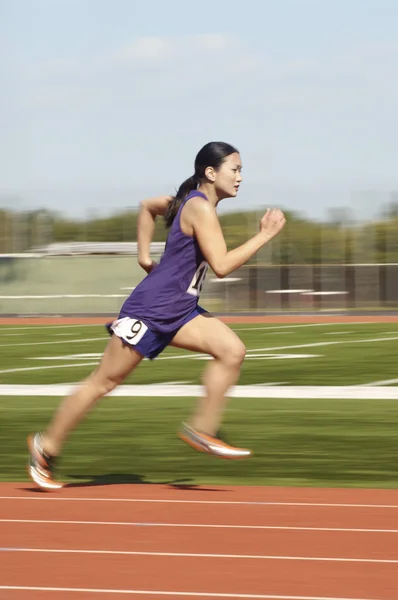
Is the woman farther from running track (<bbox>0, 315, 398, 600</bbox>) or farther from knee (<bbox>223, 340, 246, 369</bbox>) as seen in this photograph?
running track (<bbox>0, 315, 398, 600</bbox>)

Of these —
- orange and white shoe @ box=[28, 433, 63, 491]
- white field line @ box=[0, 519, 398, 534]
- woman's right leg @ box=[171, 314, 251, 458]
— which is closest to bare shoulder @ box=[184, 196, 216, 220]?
woman's right leg @ box=[171, 314, 251, 458]

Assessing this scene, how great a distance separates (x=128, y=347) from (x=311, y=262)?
123 ft

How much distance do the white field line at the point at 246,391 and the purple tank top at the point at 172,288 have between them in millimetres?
5800

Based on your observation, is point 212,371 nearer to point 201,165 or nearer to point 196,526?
point 201,165

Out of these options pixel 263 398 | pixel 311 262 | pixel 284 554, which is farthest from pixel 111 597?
pixel 311 262

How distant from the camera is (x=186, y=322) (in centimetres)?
774

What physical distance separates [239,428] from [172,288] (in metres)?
3.40

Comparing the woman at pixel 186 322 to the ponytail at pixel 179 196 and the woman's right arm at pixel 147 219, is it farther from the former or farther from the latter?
the woman's right arm at pixel 147 219

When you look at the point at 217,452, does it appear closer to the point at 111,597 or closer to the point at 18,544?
the point at 18,544

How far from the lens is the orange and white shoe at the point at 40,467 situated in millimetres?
7750

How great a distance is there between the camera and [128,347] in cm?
763

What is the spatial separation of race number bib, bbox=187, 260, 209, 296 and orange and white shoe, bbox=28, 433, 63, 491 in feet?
4.05

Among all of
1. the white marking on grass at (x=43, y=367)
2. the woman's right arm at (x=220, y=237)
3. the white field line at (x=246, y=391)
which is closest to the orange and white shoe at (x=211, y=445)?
the woman's right arm at (x=220, y=237)

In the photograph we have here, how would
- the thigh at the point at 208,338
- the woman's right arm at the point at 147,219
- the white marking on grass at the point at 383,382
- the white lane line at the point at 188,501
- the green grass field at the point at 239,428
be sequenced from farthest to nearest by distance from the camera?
the white marking on grass at the point at 383,382, the green grass field at the point at 239,428, the woman's right arm at the point at 147,219, the thigh at the point at 208,338, the white lane line at the point at 188,501
